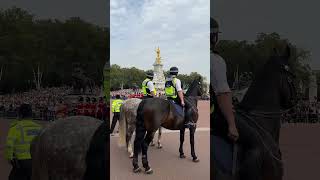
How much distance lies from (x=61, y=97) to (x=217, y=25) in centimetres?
828

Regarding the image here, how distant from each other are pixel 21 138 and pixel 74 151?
109cm

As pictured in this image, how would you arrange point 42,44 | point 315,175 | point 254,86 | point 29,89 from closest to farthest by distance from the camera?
point 254,86
point 315,175
point 29,89
point 42,44

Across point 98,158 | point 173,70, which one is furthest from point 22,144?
point 173,70

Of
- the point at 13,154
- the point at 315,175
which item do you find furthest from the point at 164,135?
the point at 13,154

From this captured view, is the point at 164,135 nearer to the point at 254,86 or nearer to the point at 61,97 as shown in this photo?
Result: the point at 61,97

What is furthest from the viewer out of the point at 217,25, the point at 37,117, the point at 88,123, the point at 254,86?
the point at 37,117

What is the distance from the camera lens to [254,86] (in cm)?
350

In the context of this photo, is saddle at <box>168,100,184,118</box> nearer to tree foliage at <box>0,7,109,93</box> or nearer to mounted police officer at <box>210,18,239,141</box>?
mounted police officer at <box>210,18,239,141</box>

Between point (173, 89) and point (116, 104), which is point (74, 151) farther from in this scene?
point (116, 104)

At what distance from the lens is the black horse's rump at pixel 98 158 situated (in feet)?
9.13

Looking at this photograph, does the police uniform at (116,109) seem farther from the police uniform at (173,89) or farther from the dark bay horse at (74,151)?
the dark bay horse at (74,151)

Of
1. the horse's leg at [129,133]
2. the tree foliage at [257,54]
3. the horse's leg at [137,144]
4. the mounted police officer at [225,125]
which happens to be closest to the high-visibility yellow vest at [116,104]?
the horse's leg at [129,133]

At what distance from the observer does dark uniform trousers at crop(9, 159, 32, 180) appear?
3.64m

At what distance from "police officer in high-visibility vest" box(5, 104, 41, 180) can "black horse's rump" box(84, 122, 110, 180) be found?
1.03m
